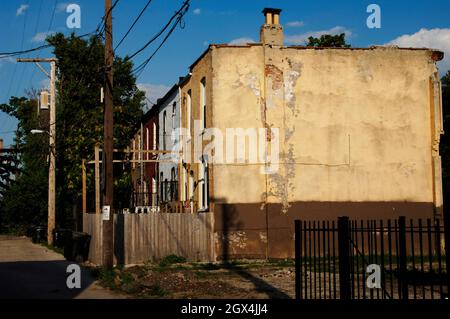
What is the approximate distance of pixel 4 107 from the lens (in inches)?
2601

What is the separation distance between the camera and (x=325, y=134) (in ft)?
81.3

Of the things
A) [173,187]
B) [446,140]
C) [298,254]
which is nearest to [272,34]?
[173,187]

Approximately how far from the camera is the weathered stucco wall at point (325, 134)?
23859mm

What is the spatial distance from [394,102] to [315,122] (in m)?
3.46

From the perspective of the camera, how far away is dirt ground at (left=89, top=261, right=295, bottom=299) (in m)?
14.6

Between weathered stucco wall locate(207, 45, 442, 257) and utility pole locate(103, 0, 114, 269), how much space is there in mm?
5583

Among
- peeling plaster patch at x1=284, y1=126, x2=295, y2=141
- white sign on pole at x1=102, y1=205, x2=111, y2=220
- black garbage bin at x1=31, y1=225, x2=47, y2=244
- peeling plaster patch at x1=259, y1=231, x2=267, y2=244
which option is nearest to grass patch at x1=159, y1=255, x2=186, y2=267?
peeling plaster patch at x1=259, y1=231, x2=267, y2=244

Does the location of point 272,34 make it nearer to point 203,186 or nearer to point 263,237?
point 203,186

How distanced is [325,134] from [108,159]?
948 centimetres

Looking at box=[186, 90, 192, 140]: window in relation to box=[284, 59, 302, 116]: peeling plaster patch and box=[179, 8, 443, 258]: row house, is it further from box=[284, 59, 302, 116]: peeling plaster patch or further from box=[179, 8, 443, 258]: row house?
box=[284, 59, 302, 116]: peeling plaster patch

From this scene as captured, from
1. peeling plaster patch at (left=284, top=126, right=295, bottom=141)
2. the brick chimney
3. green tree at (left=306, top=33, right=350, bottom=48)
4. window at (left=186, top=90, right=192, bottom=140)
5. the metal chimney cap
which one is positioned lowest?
peeling plaster patch at (left=284, top=126, right=295, bottom=141)

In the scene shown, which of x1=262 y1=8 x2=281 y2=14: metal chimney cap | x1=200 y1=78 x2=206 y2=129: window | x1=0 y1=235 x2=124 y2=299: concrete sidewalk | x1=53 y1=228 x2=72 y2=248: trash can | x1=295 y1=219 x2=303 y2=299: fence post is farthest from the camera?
x1=53 y1=228 x2=72 y2=248: trash can

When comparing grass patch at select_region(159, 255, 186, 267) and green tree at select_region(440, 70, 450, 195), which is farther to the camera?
green tree at select_region(440, 70, 450, 195)
